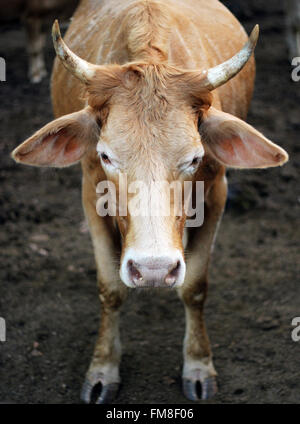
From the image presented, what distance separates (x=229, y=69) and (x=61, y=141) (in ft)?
2.92

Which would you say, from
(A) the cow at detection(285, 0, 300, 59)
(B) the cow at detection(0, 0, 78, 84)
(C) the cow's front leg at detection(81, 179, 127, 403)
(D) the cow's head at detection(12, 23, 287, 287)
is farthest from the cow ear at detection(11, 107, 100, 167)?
(A) the cow at detection(285, 0, 300, 59)

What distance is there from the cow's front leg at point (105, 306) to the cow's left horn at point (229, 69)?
1.02m

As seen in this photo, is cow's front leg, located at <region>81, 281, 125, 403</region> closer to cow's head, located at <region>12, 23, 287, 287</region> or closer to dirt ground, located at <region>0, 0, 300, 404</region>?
dirt ground, located at <region>0, 0, 300, 404</region>

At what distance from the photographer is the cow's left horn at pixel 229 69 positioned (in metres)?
2.84

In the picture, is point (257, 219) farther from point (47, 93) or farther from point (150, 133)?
point (47, 93)

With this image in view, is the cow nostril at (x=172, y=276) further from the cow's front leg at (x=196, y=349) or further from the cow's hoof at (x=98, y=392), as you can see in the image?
the cow's hoof at (x=98, y=392)

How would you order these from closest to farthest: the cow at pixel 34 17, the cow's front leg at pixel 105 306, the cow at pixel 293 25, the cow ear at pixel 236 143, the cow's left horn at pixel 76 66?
the cow's left horn at pixel 76 66, the cow ear at pixel 236 143, the cow's front leg at pixel 105 306, the cow at pixel 293 25, the cow at pixel 34 17

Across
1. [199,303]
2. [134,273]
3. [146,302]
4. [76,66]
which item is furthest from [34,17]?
[134,273]

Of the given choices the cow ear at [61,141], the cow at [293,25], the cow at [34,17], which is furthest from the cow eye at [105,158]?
the cow at [293,25]

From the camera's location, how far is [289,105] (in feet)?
24.4

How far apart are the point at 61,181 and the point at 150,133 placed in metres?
3.36

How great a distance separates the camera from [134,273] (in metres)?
2.67

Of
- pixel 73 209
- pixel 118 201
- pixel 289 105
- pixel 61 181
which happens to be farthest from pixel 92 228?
pixel 289 105

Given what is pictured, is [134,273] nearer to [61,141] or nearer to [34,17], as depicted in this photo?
[61,141]
